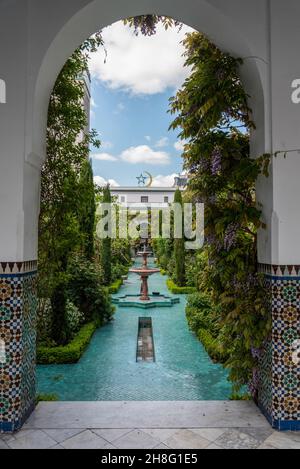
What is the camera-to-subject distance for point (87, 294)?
7867 mm

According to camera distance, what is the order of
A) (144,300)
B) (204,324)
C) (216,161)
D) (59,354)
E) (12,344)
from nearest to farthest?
1. (12,344)
2. (216,161)
3. (59,354)
4. (204,324)
5. (144,300)

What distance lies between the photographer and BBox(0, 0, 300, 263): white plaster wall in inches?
100

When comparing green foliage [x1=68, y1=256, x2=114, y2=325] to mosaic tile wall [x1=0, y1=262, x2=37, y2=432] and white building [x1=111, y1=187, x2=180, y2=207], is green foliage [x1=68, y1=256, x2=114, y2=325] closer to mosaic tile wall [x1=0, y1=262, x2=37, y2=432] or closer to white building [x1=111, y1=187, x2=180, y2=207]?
mosaic tile wall [x1=0, y1=262, x2=37, y2=432]

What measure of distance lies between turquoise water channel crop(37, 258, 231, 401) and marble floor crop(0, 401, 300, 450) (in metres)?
1.32

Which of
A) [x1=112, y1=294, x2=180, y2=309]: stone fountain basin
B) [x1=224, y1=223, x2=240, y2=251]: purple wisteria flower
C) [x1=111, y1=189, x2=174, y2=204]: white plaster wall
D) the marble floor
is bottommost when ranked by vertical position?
[x1=112, y1=294, x2=180, y2=309]: stone fountain basin

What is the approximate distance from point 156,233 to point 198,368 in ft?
59.1

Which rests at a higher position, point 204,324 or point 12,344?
point 12,344

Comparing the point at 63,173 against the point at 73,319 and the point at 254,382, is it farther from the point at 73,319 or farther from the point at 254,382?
the point at 73,319

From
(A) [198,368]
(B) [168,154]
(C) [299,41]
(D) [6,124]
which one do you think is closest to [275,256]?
(C) [299,41]

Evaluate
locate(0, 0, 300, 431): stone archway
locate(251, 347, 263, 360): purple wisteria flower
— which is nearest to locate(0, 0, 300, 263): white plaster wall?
locate(0, 0, 300, 431): stone archway

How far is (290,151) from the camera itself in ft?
8.35

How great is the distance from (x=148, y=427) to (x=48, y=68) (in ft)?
9.00

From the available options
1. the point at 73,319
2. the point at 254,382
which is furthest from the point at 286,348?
the point at 73,319

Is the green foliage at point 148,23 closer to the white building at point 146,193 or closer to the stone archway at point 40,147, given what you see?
the stone archway at point 40,147
